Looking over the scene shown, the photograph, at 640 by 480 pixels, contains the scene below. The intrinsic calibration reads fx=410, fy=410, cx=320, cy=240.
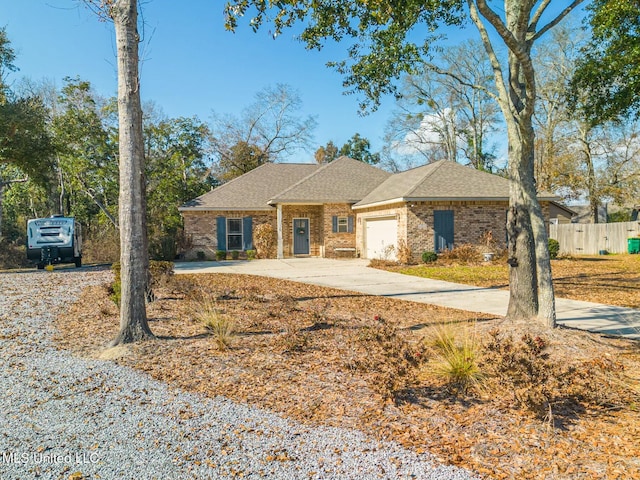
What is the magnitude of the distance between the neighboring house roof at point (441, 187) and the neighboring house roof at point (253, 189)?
521 centimetres

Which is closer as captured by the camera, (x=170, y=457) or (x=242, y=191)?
(x=170, y=457)

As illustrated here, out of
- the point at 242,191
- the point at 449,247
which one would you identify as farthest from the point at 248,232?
the point at 449,247

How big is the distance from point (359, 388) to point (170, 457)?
5.98 ft

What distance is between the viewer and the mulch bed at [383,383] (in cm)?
284

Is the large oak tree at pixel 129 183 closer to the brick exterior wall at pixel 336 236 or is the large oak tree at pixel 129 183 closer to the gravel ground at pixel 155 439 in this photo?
the gravel ground at pixel 155 439

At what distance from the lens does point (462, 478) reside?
8.32 ft

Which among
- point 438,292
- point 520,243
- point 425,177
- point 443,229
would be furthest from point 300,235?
point 520,243

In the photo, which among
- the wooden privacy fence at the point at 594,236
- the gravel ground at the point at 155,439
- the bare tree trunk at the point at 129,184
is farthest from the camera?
the wooden privacy fence at the point at 594,236

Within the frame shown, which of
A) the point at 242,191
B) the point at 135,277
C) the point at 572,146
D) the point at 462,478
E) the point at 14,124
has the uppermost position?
the point at 572,146

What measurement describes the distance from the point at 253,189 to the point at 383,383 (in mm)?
19936

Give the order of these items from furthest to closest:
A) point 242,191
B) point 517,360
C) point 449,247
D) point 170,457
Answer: point 242,191 → point 449,247 → point 517,360 → point 170,457

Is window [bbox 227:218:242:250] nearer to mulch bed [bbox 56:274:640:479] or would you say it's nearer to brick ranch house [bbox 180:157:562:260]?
brick ranch house [bbox 180:157:562:260]

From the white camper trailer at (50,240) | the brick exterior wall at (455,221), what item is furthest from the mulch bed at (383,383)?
the white camper trailer at (50,240)

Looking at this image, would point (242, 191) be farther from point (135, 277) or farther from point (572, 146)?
point (572, 146)
